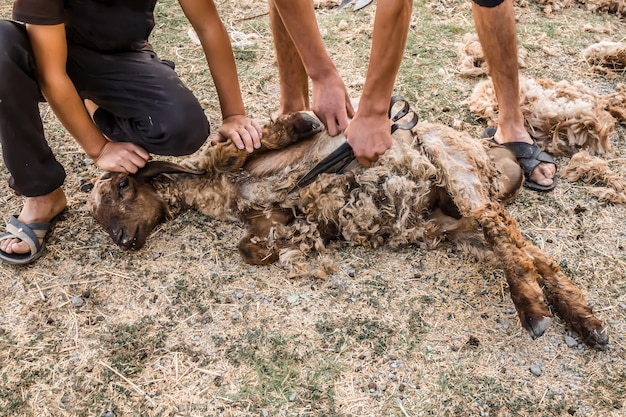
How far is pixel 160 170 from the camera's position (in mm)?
2914

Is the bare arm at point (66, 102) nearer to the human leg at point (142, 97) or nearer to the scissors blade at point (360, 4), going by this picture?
the human leg at point (142, 97)

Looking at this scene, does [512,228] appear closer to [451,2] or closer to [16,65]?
[16,65]

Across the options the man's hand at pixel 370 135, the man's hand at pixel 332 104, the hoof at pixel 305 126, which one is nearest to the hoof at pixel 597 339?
the man's hand at pixel 370 135

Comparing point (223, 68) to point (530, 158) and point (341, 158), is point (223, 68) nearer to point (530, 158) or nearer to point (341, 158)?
point (341, 158)

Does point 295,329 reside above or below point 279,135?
below

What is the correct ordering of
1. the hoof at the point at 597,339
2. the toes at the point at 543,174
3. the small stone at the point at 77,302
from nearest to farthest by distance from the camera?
the hoof at the point at 597,339 → the small stone at the point at 77,302 → the toes at the point at 543,174

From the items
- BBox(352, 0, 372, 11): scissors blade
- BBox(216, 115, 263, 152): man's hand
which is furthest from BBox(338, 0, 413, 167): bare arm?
BBox(352, 0, 372, 11): scissors blade

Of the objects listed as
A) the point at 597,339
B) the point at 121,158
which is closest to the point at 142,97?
the point at 121,158

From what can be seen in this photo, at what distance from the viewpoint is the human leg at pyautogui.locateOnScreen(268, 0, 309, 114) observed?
3.28 m

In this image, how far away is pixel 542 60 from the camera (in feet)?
14.1

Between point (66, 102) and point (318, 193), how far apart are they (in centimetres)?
133

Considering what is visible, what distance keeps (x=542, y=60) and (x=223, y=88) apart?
2.71 m

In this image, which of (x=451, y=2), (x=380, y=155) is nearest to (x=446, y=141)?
(x=380, y=155)

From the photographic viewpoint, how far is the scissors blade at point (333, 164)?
272cm
